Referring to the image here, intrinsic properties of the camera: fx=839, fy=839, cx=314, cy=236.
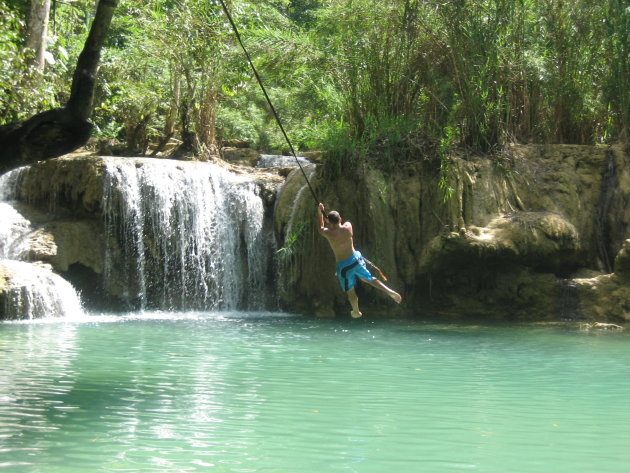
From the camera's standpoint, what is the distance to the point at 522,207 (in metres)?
15.5

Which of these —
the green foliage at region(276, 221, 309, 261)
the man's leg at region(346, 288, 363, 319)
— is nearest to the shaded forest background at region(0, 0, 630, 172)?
the green foliage at region(276, 221, 309, 261)

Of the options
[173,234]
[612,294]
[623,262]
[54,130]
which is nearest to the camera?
[54,130]

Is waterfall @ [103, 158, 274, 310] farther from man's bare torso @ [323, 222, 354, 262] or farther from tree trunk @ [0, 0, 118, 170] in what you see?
tree trunk @ [0, 0, 118, 170]

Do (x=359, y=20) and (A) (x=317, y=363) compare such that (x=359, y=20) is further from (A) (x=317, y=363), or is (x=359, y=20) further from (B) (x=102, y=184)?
(A) (x=317, y=363)

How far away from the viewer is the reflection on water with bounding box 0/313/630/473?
5160 millimetres

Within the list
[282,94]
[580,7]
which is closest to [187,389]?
[580,7]

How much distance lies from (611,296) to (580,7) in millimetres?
6020

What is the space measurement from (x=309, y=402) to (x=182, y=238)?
10.5 meters

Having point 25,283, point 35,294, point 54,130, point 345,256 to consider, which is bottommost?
point 35,294

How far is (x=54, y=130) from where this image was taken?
6047 millimetres

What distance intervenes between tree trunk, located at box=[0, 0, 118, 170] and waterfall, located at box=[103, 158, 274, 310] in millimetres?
10429

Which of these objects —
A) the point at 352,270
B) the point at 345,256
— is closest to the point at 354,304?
the point at 352,270

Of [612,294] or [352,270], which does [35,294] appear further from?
[612,294]

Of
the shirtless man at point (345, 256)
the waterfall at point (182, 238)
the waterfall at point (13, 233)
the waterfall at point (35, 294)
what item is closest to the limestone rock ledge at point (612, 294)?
the shirtless man at point (345, 256)
